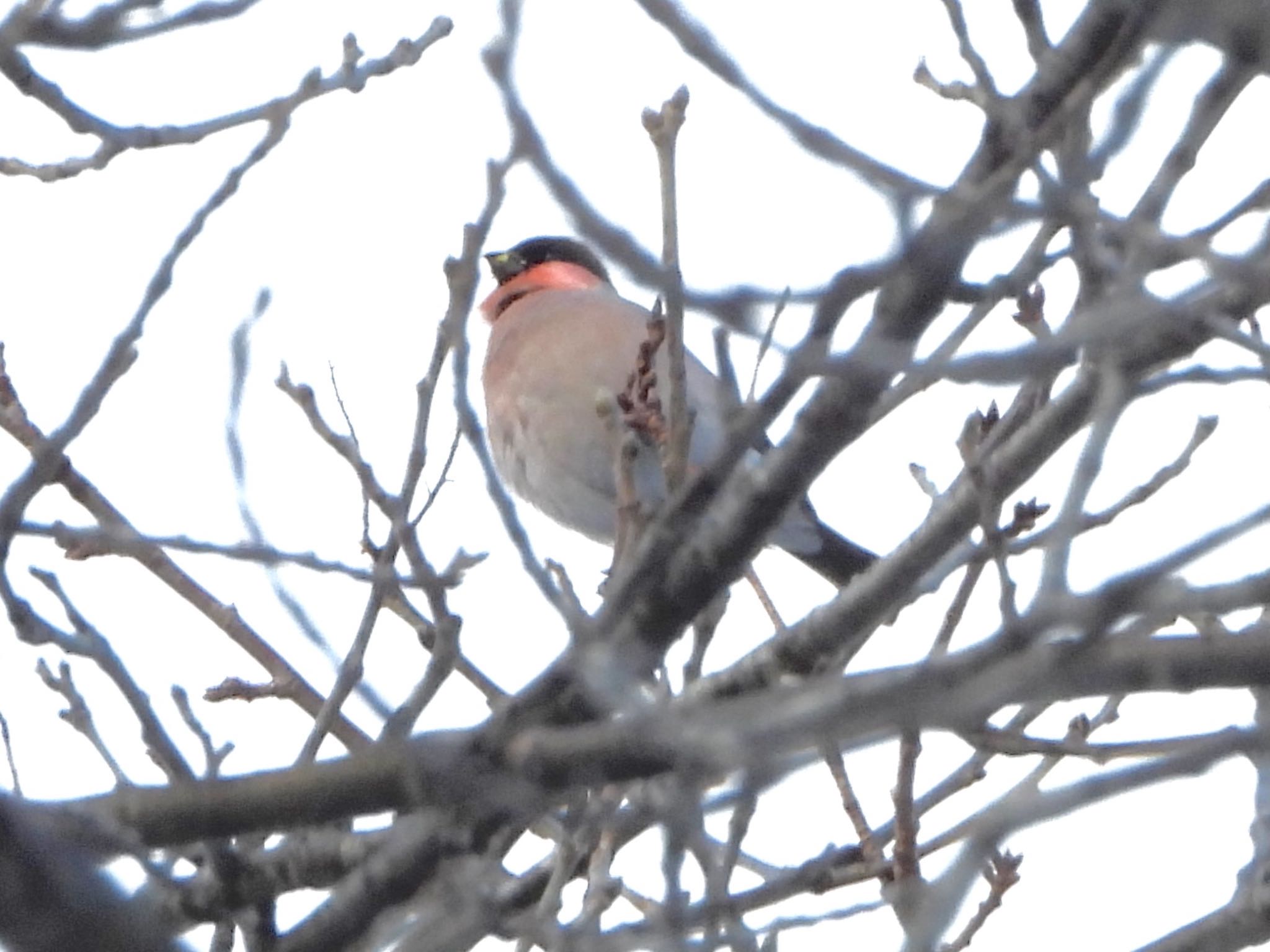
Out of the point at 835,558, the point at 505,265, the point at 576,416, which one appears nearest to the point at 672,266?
the point at 576,416

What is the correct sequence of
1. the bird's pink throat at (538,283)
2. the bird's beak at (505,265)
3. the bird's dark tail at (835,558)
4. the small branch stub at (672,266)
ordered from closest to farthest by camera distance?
the small branch stub at (672,266)
the bird's dark tail at (835,558)
the bird's pink throat at (538,283)
the bird's beak at (505,265)

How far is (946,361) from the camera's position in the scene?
1.74m

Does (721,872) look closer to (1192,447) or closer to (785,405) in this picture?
(785,405)

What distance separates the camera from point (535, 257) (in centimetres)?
739

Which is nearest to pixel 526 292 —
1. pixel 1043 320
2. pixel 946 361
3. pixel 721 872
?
pixel 1043 320

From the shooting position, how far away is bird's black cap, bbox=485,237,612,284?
7.32 m

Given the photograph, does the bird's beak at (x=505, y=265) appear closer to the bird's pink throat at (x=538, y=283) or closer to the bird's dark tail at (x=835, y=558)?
the bird's pink throat at (x=538, y=283)

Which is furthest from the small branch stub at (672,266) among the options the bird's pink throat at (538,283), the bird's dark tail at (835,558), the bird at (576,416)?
the bird's pink throat at (538,283)

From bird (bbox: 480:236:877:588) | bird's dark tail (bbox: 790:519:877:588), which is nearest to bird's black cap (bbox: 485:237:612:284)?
bird (bbox: 480:236:877:588)

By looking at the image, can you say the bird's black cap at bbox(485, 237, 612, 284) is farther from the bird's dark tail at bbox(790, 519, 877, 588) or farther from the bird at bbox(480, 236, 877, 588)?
the bird's dark tail at bbox(790, 519, 877, 588)

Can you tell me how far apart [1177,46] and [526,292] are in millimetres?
5353

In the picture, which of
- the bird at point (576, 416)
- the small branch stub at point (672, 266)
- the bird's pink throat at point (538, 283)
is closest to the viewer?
the small branch stub at point (672, 266)

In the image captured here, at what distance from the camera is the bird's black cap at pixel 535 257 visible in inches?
288

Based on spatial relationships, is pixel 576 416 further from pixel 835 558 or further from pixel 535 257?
pixel 535 257
